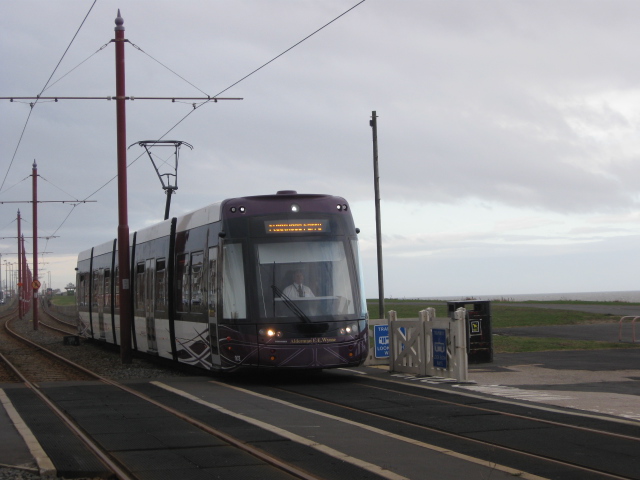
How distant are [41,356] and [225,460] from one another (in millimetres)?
18703

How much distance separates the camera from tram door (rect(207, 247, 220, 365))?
51.9ft

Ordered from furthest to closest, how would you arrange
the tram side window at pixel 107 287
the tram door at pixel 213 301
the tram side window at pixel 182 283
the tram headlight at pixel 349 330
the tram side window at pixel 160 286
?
1. the tram side window at pixel 107 287
2. the tram side window at pixel 160 286
3. the tram side window at pixel 182 283
4. the tram door at pixel 213 301
5. the tram headlight at pixel 349 330

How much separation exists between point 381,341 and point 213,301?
4296 millimetres

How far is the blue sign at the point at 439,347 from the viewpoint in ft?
53.0

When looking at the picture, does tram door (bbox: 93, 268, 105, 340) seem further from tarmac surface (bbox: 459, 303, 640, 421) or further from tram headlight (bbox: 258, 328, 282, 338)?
tram headlight (bbox: 258, 328, 282, 338)

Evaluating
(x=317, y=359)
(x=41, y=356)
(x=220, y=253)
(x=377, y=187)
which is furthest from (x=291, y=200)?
(x=41, y=356)

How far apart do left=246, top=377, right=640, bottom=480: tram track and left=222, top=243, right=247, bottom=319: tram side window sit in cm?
165

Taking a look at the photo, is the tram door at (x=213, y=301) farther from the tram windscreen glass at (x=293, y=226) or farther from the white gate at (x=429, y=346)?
the white gate at (x=429, y=346)

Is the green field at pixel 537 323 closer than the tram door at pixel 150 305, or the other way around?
the tram door at pixel 150 305

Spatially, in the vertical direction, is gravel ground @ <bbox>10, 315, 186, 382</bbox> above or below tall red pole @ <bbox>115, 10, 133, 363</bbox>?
below

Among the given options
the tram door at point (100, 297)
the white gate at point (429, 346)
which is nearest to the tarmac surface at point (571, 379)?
the white gate at point (429, 346)

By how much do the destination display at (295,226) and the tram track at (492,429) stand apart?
2.88m

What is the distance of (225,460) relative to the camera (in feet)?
27.8

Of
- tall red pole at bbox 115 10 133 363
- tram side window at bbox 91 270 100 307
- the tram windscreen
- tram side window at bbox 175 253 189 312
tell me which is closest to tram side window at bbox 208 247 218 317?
the tram windscreen
